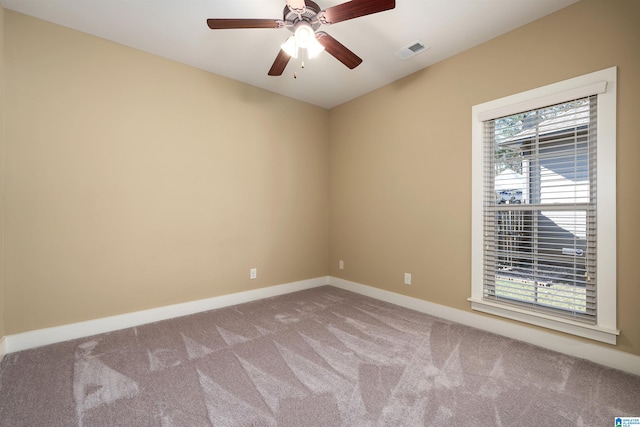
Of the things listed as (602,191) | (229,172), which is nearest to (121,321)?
(229,172)

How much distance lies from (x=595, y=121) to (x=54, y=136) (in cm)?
435

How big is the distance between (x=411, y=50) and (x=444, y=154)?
3.57 feet

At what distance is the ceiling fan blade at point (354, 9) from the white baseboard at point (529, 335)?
2739mm

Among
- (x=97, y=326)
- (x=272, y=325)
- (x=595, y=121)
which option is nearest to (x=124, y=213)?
(x=97, y=326)

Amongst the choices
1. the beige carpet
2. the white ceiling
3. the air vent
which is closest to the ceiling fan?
the white ceiling

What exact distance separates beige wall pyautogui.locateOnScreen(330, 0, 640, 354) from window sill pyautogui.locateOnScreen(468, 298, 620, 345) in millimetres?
89

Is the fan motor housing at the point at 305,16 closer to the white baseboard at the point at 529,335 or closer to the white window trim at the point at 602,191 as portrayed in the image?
the white window trim at the point at 602,191

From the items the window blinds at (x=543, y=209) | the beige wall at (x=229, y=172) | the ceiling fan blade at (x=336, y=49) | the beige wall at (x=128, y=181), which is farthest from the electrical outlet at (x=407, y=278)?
the ceiling fan blade at (x=336, y=49)

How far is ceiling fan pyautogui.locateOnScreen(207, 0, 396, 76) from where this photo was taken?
71.1 inches

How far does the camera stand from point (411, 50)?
2.84 metres

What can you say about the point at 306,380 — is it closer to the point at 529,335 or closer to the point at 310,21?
the point at 529,335

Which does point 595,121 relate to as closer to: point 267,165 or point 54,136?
point 267,165

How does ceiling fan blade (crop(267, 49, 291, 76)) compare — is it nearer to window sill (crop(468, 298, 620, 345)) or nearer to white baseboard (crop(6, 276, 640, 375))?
white baseboard (crop(6, 276, 640, 375))

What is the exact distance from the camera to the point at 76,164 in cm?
256
